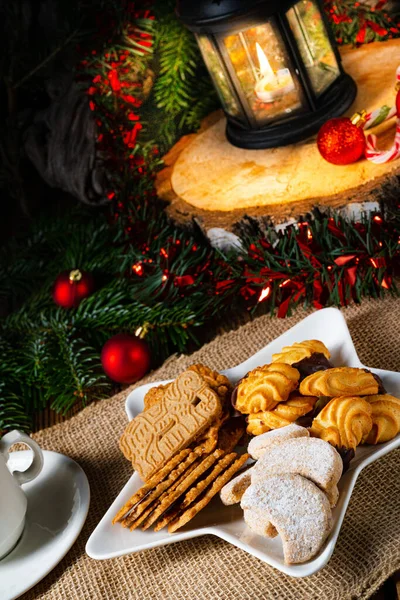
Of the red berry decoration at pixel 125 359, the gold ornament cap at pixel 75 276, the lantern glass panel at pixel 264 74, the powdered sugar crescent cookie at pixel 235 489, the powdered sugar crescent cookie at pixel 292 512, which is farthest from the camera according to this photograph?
the gold ornament cap at pixel 75 276

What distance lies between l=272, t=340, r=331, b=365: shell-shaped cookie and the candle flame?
72cm

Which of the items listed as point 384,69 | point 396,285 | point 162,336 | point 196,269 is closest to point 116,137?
point 196,269

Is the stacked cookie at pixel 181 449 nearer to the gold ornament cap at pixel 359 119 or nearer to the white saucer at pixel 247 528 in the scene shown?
the white saucer at pixel 247 528

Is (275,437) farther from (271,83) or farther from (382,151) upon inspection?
(271,83)

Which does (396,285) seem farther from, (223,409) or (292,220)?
(223,409)

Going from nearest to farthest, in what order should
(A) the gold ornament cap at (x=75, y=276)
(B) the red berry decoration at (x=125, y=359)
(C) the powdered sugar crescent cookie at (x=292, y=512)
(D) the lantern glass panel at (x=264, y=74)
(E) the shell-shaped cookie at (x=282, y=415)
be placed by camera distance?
1. (C) the powdered sugar crescent cookie at (x=292, y=512)
2. (E) the shell-shaped cookie at (x=282, y=415)
3. (B) the red berry decoration at (x=125, y=359)
4. (D) the lantern glass panel at (x=264, y=74)
5. (A) the gold ornament cap at (x=75, y=276)

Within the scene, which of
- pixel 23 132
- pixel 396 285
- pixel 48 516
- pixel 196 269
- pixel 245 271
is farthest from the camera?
pixel 23 132

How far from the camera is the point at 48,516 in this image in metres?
1.11

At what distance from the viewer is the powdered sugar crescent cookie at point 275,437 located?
0.98m

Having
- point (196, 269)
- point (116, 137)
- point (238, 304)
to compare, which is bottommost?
point (238, 304)

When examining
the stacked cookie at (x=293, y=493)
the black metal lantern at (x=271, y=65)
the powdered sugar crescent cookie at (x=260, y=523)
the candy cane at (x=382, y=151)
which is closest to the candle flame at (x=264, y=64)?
the black metal lantern at (x=271, y=65)

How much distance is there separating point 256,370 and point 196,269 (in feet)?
1.70

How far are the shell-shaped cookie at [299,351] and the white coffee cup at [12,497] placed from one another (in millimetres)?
413

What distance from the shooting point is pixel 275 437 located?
980mm
